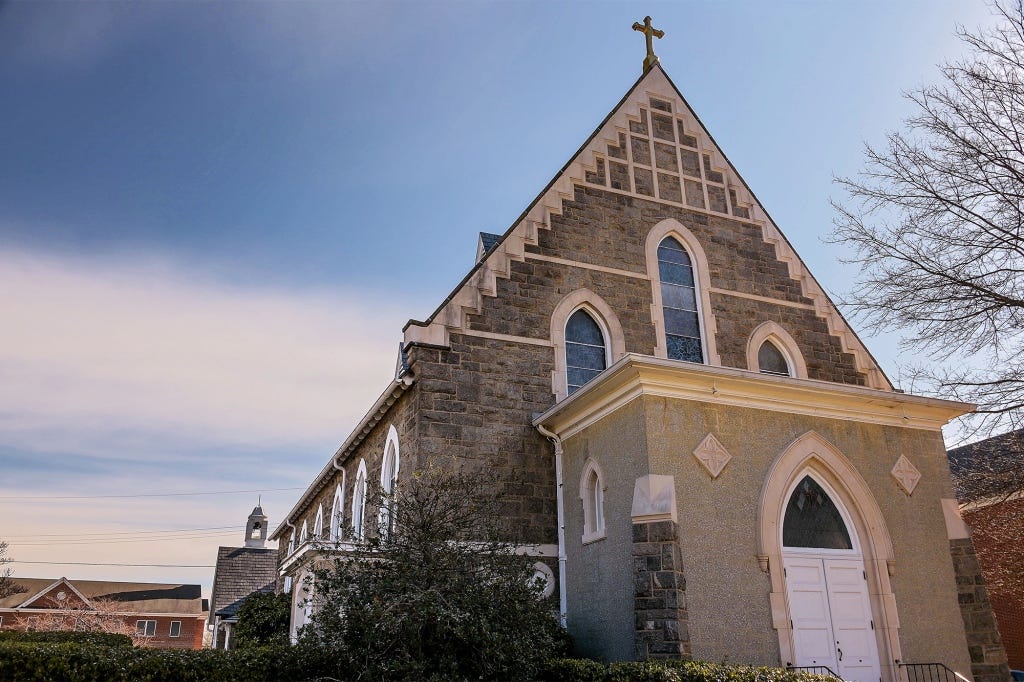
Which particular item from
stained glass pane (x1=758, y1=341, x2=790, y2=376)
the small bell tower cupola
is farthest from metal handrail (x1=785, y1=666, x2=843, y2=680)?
the small bell tower cupola

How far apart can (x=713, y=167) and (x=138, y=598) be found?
65.8 metres

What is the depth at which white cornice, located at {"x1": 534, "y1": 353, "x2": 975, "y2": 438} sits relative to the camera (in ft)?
37.8

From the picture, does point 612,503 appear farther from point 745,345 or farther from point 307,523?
point 307,523

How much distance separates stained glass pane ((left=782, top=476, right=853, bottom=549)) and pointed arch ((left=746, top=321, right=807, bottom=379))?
15.7 ft

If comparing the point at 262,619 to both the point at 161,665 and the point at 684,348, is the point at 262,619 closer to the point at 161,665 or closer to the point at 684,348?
the point at 161,665

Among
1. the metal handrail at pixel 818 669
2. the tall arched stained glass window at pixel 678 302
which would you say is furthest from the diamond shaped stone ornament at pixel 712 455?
the tall arched stained glass window at pixel 678 302

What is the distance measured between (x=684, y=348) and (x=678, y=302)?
3.58 ft

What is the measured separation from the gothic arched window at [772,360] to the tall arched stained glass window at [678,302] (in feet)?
5.36

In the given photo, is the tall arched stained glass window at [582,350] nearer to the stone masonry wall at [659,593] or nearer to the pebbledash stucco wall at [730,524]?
the pebbledash stucco wall at [730,524]

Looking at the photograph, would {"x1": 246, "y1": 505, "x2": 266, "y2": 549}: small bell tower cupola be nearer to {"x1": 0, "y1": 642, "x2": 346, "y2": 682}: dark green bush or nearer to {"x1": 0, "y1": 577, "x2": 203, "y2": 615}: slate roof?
{"x1": 0, "y1": 577, "x2": 203, "y2": 615}: slate roof

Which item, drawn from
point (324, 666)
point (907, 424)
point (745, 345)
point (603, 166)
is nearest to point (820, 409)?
point (907, 424)

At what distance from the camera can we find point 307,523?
26.5 m

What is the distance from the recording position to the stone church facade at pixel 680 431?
11.1 m

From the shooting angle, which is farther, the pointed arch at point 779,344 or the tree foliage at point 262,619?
the tree foliage at point 262,619
